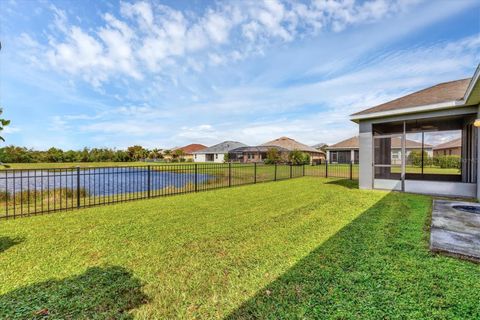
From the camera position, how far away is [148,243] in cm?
355

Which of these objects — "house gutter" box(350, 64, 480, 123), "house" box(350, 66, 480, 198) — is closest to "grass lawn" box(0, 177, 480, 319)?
"house gutter" box(350, 64, 480, 123)

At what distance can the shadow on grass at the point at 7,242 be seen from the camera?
339cm

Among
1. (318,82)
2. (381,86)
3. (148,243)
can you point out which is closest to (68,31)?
(148,243)

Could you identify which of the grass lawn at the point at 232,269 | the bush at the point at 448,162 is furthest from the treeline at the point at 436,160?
the grass lawn at the point at 232,269

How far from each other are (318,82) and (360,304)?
1331cm

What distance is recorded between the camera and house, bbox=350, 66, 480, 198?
6949mm

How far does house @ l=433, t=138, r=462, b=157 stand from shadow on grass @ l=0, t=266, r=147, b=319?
38.1 feet

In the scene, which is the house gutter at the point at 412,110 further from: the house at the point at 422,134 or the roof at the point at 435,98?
the roof at the point at 435,98

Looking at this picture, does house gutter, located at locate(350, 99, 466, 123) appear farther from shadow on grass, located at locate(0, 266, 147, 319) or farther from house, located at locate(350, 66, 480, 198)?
shadow on grass, located at locate(0, 266, 147, 319)

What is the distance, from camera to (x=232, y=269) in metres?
2.68

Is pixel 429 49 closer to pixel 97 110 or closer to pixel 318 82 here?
pixel 318 82

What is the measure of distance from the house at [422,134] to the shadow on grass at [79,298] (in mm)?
8814

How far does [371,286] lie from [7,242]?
5296 millimetres

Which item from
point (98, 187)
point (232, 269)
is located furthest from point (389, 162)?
point (98, 187)
